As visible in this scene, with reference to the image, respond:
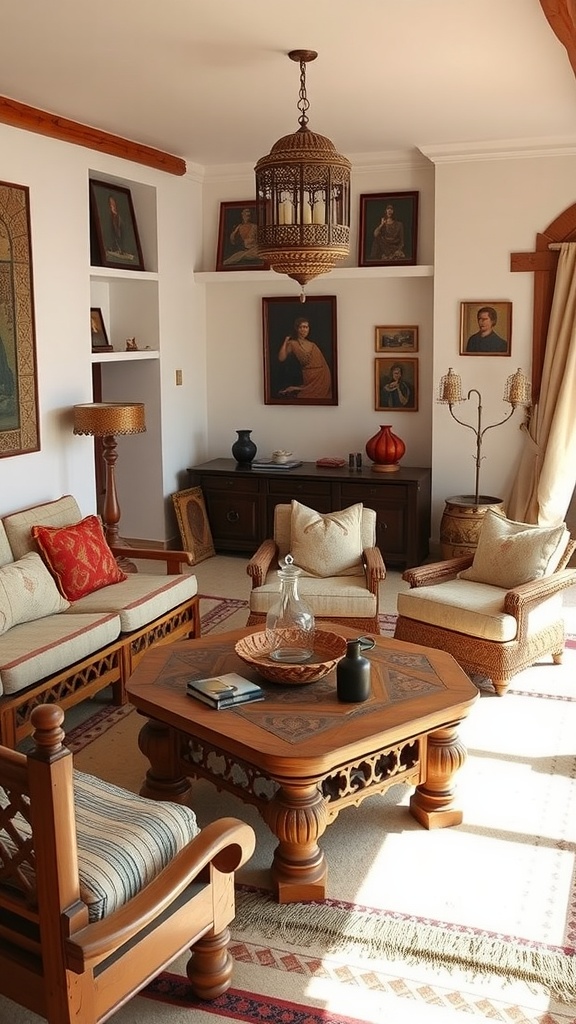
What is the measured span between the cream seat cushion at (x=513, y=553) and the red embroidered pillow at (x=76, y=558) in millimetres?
1970

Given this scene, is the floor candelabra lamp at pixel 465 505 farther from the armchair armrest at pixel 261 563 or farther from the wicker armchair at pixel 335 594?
the armchair armrest at pixel 261 563

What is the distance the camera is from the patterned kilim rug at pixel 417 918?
273cm

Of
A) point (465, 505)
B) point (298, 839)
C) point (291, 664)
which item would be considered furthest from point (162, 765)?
point (465, 505)

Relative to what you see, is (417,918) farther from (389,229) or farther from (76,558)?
(389,229)

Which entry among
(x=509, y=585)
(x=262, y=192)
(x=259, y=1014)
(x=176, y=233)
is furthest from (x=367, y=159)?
(x=259, y=1014)

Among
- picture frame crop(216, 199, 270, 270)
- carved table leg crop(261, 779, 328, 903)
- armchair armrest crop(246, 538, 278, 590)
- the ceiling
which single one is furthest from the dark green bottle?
picture frame crop(216, 199, 270, 270)

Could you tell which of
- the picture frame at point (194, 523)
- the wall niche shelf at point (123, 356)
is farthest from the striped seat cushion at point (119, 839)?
the picture frame at point (194, 523)

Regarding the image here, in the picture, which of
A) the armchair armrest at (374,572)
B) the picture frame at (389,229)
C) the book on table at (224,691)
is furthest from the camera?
the picture frame at (389,229)

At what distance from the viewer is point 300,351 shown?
798 cm

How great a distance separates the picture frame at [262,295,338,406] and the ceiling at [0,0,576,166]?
144 cm

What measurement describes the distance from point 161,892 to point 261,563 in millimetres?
3114

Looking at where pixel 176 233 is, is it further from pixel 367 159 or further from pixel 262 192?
pixel 262 192

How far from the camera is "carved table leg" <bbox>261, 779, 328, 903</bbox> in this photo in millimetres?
3141

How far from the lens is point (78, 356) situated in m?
6.35
